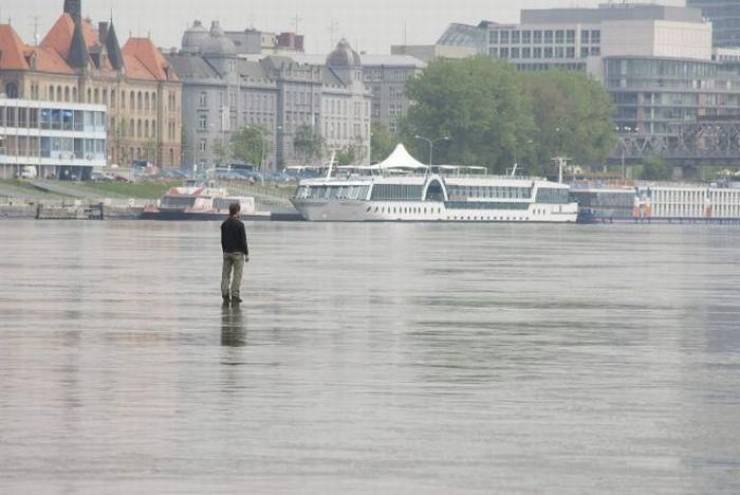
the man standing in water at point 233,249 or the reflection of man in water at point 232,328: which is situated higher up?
the man standing in water at point 233,249

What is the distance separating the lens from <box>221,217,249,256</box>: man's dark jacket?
137ft

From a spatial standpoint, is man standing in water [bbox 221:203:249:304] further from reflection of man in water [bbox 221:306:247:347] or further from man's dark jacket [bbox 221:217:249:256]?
reflection of man in water [bbox 221:306:247:347]

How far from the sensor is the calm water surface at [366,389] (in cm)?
1902

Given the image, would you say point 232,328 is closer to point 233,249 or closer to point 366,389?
point 233,249

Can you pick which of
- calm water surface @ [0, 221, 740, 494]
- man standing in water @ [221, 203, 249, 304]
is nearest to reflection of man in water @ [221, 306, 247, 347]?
calm water surface @ [0, 221, 740, 494]

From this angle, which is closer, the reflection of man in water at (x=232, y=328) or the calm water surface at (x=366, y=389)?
the calm water surface at (x=366, y=389)

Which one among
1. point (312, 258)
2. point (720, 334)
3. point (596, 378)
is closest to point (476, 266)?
point (312, 258)

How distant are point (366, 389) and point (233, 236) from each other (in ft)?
53.0

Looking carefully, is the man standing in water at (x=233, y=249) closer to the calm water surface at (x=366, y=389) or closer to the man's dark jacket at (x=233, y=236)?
the man's dark jacket at (x=233, y=236)

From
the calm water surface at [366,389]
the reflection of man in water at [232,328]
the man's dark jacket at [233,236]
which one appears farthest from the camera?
the man's dark jacket at [233,236]

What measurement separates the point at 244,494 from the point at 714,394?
913 centimetres

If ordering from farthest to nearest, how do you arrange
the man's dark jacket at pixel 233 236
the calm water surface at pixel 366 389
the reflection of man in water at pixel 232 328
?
the man's dark jacket at pixel 233 236 < the reflection of man in water at pixel 232 328 < the calm water surface at pixel 366 389

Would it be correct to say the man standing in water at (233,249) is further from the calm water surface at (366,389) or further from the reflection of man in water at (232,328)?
the reflection of man in water at (232,328)

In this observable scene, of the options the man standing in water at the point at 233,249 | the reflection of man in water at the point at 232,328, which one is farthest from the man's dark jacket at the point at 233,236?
the reflection of man in water at the point at 232,328
